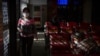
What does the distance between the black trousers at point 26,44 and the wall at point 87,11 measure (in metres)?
10.5

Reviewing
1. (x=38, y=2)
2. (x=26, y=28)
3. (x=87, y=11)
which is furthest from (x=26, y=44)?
(x=38, y=2)

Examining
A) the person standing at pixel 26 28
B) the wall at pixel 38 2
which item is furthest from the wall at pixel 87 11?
the person standing at pixel 26 28

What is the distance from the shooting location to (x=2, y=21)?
10.9 ft

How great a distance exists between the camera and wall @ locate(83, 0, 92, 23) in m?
16.4

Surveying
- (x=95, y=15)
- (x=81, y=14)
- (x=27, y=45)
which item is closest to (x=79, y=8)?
(x=81, y=14)

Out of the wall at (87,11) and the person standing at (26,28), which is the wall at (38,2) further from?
the person standing at (26,28)

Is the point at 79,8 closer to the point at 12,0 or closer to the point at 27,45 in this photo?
the point at 27,45

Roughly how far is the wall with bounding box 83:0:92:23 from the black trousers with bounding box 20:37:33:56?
10.5m

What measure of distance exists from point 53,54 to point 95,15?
13.2 metres

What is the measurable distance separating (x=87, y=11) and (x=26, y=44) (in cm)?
1111

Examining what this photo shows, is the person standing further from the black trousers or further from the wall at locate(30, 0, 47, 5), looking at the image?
the wall at locate(30, 0, 47, 5)

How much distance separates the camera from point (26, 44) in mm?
6188

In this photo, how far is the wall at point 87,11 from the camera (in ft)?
53.7

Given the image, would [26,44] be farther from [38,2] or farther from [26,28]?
[38,2]
